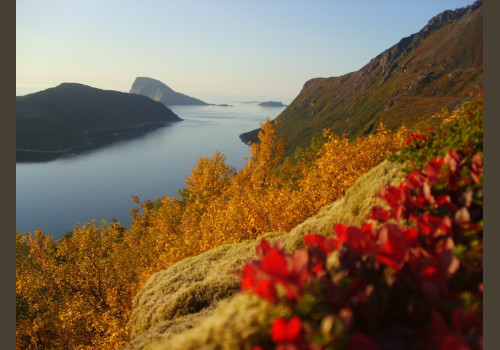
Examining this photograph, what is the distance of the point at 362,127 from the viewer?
175500 millimetres

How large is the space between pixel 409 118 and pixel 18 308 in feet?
504

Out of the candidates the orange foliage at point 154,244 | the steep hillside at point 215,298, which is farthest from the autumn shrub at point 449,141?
the orange foliage at point 154,244

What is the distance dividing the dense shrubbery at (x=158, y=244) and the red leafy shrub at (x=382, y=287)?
8.1 inches

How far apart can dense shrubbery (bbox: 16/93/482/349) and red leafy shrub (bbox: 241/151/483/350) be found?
0.21 m

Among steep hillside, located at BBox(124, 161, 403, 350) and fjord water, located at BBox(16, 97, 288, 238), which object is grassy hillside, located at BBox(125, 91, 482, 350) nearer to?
steep hillside, located at BBox(124, 161, 403, 350)

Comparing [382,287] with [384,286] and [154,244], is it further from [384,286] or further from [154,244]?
[154,244]

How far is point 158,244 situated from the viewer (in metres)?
31.5

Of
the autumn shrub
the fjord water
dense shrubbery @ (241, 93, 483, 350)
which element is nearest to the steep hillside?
dense shrubbery @ (241, 93, 483, 350)

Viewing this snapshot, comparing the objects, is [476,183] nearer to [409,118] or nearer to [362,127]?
[409,118]

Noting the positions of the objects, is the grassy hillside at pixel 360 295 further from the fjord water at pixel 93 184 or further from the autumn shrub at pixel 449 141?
the fjord water at pixel 93 184

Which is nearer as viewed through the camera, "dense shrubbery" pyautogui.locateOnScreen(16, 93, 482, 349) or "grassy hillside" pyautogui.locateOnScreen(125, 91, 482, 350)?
"grassy hillside" pyautogui.locateOnScreen(125, 91, 482, 350)

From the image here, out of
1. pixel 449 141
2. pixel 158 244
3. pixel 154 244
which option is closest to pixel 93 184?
pixel 154 244

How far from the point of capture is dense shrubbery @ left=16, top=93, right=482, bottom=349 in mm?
17547

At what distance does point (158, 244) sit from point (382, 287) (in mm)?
30401
